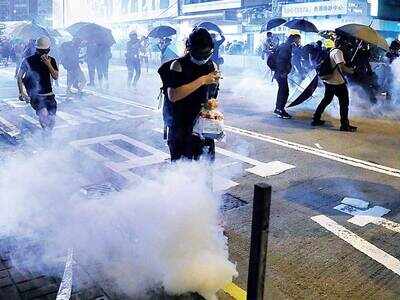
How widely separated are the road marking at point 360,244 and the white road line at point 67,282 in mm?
2634

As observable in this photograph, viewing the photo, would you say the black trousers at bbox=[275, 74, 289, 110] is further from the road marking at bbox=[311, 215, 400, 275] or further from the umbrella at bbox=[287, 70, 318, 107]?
the road marking at bbox=[311, 215, 400, 275]

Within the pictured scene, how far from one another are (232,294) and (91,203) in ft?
7.13

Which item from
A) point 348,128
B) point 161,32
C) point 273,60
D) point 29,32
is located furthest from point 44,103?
point 161,32

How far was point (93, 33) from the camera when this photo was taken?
15938 millimetres

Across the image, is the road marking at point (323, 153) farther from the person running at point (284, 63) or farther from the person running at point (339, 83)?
the person running at point (284, 63)

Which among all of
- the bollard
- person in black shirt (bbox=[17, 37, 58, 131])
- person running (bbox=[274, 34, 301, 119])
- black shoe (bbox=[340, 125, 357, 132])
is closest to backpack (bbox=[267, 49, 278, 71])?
person running (bbox=[274, 34, 301, 119])

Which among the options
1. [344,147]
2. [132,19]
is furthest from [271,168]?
[132,19]

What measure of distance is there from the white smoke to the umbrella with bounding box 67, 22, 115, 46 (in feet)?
37.9

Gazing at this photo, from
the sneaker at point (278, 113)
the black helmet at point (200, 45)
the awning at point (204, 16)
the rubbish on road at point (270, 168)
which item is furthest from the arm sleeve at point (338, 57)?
the awning at point (204, 16)

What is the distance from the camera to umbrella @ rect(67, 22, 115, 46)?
1576 centimetres

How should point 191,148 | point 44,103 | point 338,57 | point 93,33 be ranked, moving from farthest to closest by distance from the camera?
point 93,33, point 338,57, point 44,103, point 191,148

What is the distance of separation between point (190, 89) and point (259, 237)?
1.55 m

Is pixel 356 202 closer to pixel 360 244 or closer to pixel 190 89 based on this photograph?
pixel 360 244

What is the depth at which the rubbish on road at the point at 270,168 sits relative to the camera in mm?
6320
